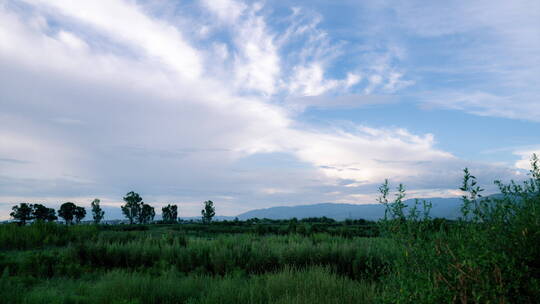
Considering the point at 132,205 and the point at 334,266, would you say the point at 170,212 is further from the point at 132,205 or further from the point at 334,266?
the point at 334,266

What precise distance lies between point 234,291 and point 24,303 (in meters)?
4.29

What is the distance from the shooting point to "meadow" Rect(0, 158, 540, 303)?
382 cm

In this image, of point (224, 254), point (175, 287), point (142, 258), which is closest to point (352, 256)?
point (224, 254)

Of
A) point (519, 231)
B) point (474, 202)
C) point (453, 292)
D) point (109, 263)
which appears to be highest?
point (474, 202)

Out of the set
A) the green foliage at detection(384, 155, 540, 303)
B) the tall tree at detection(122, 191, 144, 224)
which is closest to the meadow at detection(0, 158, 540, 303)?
the green foliage at detection(384, 155, 540, 303)

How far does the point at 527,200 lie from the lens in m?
4.56

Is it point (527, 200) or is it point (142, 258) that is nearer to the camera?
point (527, 200)

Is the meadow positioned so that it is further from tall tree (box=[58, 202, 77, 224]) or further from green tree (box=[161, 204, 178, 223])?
green tree (box=[161, 204, 178, 223])

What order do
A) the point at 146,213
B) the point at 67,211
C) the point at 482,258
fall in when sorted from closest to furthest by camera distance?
1. the point at 482,258
2. the point at 67,211
3. the point at 146,213

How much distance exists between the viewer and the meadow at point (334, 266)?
3824 mm

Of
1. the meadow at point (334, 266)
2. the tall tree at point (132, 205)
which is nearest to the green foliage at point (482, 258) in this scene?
the meadow at point (334, 266)

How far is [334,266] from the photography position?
34.0 feet

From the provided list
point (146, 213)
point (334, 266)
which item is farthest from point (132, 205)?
point (334, 266)

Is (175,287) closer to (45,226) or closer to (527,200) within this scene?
(527,200)
